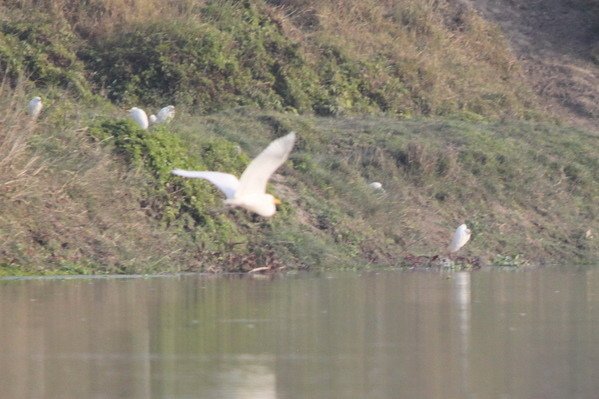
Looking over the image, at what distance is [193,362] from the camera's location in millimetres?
8727

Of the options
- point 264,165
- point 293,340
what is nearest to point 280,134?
point 264,165

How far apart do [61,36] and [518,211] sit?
26.8ft

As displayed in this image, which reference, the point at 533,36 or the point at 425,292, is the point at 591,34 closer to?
the point at 533,36

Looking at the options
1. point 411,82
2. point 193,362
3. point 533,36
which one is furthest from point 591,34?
point 193,362

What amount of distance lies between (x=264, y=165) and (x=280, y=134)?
875cm

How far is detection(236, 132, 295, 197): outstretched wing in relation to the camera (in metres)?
11.1

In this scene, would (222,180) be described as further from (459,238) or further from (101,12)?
(101,12)

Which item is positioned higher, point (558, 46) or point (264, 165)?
point (264, 165)

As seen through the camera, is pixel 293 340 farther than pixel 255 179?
No

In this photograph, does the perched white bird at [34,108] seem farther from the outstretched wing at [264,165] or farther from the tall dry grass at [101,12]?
the tall dry grass at [101,12]

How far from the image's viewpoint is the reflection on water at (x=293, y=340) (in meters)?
7.92

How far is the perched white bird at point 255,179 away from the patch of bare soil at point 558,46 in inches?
624

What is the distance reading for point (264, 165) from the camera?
1145cm

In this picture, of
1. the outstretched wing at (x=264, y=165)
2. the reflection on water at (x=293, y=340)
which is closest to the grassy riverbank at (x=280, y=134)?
the reflection on water at (x=293, y=340)
